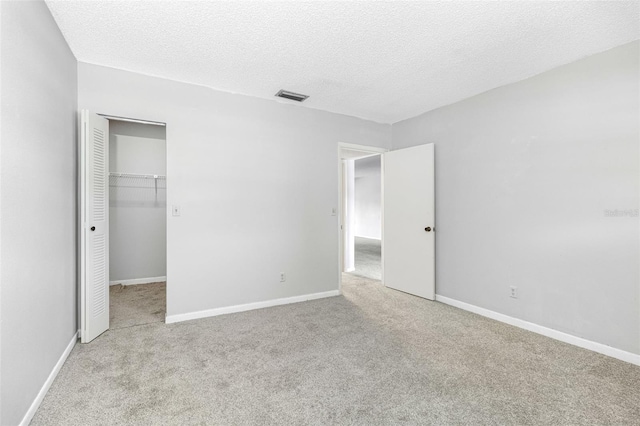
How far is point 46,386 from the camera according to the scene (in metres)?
1.87

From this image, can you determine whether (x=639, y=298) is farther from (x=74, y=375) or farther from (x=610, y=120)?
(x=74, y=375)

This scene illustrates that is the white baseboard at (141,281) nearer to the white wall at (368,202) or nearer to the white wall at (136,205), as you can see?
the white wall at (136,205)

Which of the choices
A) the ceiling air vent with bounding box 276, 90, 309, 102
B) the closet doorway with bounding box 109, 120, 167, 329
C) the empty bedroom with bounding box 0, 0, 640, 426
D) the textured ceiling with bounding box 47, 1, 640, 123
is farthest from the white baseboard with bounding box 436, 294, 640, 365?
the closet doorway with bounding box 109, 120, 167, 329

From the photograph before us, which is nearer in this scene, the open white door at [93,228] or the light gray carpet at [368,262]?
the open white door at [93,228]

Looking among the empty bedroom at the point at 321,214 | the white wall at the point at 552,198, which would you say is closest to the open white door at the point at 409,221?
the empty bedroom at the point at 321,214

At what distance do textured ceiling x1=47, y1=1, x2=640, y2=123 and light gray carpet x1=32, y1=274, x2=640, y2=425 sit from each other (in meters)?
2.50

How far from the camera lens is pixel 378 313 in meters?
3.35

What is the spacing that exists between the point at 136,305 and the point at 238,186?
1917 mm

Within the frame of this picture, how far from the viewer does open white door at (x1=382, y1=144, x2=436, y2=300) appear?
151 inches

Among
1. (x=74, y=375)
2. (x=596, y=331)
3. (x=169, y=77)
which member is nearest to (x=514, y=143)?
(x=596, y=331)

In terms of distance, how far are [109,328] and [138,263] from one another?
6.48 feet

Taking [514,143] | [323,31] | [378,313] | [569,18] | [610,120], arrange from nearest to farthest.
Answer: [569,18] < [323,31] < [610,120] < [514,143] < [378,313]

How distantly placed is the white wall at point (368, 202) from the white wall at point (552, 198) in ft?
22.9

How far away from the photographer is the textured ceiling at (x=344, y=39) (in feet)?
6.42
